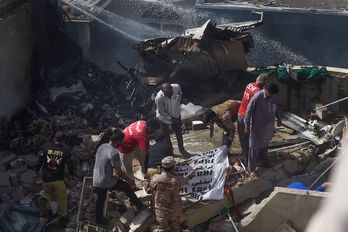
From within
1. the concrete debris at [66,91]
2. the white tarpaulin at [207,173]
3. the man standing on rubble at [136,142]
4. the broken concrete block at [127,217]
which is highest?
the man standing on rubble at [136,142]

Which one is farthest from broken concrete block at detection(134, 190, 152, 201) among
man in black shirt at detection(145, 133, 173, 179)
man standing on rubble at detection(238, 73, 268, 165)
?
man standing on rubble at detection(238, 73, 268, 165)

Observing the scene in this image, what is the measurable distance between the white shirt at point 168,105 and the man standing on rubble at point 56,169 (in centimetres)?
198

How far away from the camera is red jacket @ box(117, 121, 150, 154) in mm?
7719

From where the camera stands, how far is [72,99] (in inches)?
519

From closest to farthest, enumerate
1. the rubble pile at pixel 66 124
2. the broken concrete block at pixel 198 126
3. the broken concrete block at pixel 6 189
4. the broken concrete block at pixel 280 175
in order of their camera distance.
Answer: the broken concrete block at pixel 6 189 → the broken concrete block at pixel 280 175 → the rubble pile at pixel 66 124 → the broken concrete block at pixel 198 126

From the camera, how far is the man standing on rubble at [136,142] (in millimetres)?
7719

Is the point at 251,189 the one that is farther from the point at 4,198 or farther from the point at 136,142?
the point at 4,198

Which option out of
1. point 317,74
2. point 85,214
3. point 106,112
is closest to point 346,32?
point 317,74

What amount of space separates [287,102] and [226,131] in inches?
218

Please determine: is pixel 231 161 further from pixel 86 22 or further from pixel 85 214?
pixel 86 22

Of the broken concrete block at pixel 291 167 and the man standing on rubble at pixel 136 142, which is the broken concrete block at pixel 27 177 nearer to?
the man standing on rubble at pixel 136 142

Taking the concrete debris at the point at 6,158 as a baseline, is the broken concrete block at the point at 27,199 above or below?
below

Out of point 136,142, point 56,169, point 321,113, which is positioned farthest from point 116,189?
point 321,113

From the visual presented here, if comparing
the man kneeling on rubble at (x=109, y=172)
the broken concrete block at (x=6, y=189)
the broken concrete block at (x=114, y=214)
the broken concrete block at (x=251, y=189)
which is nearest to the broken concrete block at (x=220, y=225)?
the broken concrete block at (x=251, y=189)
